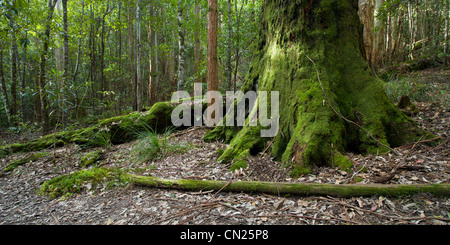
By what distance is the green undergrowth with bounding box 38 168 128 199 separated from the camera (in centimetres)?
354

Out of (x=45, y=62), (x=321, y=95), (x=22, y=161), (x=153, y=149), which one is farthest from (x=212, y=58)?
(x=45, y=62)

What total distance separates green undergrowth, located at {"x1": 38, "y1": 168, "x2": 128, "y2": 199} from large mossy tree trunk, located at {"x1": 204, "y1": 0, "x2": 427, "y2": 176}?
193 centimetres

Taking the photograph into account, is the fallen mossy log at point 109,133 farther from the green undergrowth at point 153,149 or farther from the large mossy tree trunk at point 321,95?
the large mossy tree trunk at point 321,95

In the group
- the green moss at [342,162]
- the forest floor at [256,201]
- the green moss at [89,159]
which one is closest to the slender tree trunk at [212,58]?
the forest floor at [256,201]

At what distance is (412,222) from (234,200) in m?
1.72

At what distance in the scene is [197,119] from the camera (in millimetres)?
6930

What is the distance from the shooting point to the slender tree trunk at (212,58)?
572 centimetres

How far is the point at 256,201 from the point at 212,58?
14.1ft

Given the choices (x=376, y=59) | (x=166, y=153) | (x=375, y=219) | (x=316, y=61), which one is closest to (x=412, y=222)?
(x=375, y=219)

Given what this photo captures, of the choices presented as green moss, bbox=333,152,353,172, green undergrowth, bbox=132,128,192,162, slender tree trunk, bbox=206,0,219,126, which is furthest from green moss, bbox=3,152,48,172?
green moss, bbox=333,152,353,172

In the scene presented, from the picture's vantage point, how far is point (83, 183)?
3.67 metres

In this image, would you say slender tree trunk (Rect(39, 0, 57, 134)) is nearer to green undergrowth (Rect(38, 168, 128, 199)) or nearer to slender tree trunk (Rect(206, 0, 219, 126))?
green undergrowth (Rect(38, 168, 128, 199))

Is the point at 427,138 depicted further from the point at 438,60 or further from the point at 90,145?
the point at 438,60

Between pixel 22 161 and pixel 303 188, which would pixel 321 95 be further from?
pixel 22 161
